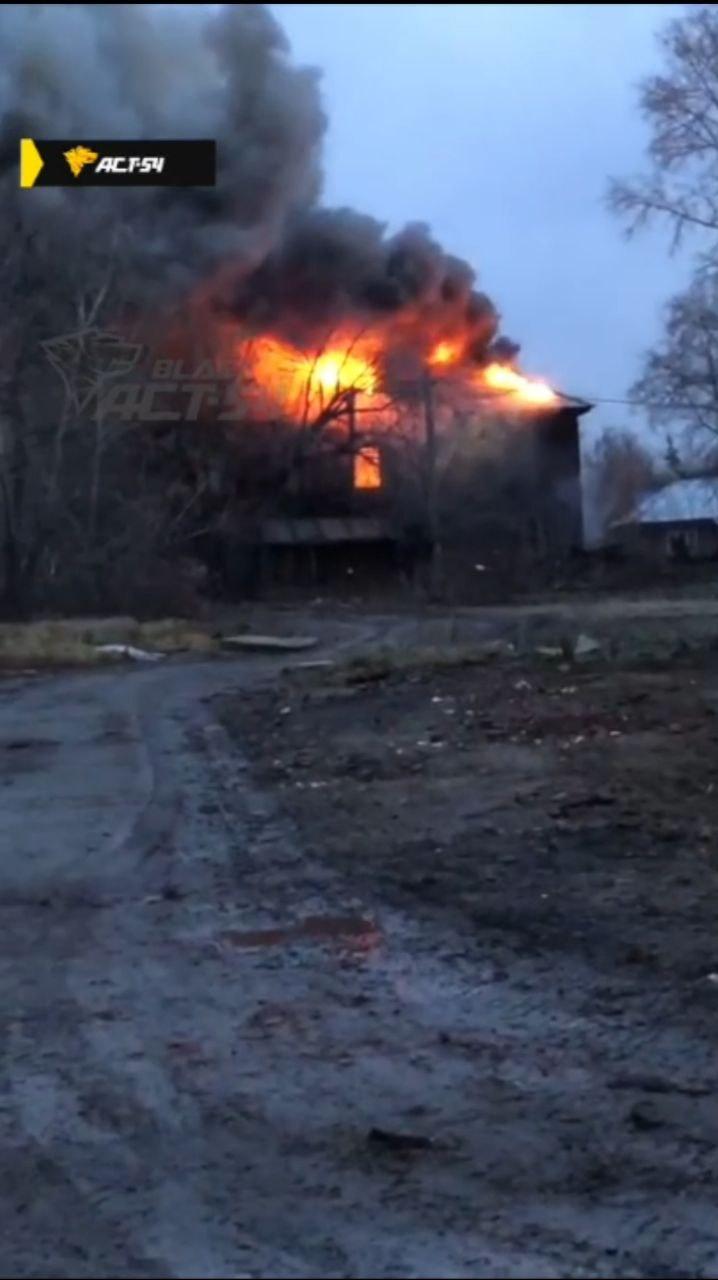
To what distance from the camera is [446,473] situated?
4716 cm

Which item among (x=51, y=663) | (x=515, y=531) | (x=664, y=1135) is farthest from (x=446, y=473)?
(x=664, y=1135)

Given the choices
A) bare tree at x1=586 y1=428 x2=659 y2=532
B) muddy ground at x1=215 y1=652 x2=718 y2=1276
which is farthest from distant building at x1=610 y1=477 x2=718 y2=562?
muddy ground at x1=215 y1=652 x2=718 y2=1276

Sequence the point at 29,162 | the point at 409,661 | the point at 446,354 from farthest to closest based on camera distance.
Result: the point at 446,354, the point at 29,162, the point at 409,661

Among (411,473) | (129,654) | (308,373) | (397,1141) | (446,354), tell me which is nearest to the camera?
(397,1141)

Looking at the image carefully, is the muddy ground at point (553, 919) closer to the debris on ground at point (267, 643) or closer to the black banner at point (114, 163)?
the debris on ground at point (267, 643)

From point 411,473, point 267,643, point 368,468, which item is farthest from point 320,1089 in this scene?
point 368,468

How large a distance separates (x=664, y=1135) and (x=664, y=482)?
160 feet

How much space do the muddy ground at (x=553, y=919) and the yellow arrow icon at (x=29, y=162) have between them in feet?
60.5

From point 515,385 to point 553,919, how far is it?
41.8 m

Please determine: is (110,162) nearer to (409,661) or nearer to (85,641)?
(85,641)

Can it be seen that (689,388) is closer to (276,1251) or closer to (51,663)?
(51,663)

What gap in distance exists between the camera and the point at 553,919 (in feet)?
23.4

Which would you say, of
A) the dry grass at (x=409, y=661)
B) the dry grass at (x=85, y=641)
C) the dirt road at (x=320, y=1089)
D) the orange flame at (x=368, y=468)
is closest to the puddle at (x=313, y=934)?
the dirt road at (x=320, y=1089)

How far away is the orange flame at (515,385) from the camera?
47031 millimetres
